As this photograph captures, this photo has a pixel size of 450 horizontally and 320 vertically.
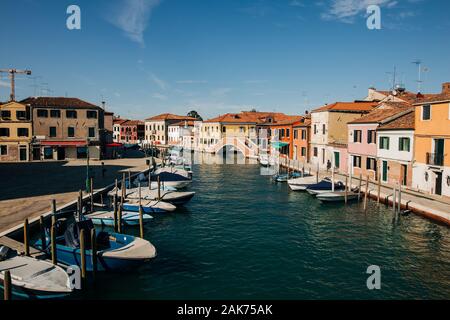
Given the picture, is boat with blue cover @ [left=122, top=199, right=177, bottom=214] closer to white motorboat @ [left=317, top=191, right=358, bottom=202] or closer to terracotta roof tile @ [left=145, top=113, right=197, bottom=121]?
white motorboat @ [left=317, top=191, right=358, bottom=202]

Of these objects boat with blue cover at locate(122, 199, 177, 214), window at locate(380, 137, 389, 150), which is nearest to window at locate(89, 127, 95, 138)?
boat with blue cover at locate(122, 199, 177, 214)

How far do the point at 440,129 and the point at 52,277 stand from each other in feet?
92.8

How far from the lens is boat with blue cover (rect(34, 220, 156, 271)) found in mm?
15445

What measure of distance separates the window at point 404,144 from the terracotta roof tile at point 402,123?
1.08 metres

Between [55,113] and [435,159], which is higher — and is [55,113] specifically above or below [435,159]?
above

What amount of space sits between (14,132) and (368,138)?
4938 centimetres

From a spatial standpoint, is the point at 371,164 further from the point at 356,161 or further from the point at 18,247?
the point at 18,247

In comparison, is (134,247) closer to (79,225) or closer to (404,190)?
(79,225)

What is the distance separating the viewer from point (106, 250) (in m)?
16.0

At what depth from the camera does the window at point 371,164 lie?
36781 millimetres

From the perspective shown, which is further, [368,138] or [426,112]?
[368,138]

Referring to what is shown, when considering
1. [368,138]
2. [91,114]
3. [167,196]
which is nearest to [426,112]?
[368,138]

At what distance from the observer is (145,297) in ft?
46.0

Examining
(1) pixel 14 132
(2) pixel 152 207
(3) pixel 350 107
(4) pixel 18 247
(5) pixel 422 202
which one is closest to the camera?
(4) pixel 18 247
